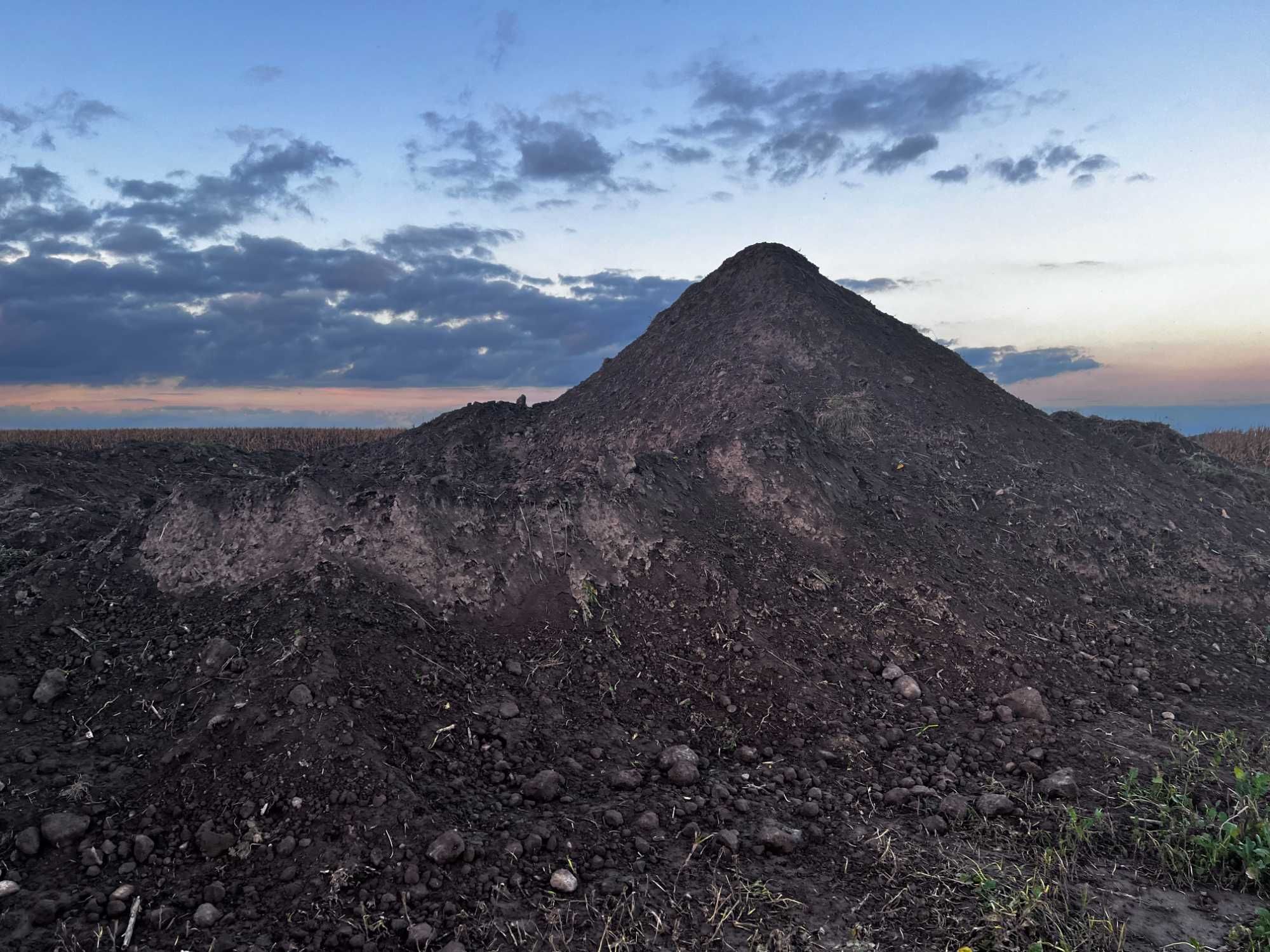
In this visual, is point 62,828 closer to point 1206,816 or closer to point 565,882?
point 565,882

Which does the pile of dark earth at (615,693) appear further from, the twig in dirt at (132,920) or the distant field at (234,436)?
the distant field at (234,436)

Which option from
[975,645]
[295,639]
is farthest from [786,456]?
[295,639]

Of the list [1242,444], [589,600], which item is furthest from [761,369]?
[1242,444]

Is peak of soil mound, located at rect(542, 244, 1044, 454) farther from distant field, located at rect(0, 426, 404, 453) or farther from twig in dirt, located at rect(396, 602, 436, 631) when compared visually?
distant field, located at rect(0, 426, 404, 453)

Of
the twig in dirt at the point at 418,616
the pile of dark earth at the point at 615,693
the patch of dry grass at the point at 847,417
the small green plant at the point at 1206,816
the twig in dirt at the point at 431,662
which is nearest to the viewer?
the pile of dark earth at the point at 615,693

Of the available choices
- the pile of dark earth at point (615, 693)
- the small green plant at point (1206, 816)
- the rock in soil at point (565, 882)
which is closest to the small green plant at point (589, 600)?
the pile of dark earth at point (615, 693)

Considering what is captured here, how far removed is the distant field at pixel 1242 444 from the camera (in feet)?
69.8

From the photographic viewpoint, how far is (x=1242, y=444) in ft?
76.8

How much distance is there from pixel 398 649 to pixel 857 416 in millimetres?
6762

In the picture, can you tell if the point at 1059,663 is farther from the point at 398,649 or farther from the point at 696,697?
the point at 398,649

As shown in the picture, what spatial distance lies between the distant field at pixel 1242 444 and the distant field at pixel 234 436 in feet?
79.9

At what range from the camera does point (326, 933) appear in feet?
10.4

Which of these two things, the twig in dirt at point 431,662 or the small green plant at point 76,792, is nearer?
the small green plant at point 76,792

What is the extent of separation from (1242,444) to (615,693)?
25961 mm
